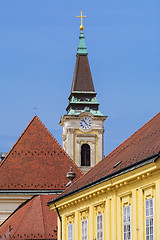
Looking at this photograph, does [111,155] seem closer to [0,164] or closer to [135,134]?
[135,134]

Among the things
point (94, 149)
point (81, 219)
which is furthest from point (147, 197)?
point (94, 149)

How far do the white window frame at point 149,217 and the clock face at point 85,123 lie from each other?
267ft

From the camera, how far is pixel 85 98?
Answer: 10606 cm

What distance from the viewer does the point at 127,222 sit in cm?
2653

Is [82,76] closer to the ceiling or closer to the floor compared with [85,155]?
closer to the ceiling

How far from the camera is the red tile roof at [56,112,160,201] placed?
26.0m

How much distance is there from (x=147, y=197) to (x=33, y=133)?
95.7 feet

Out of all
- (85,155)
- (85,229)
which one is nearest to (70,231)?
(85,229)

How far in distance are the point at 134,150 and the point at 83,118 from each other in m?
77.0

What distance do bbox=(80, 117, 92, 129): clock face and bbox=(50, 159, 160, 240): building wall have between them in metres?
71.4

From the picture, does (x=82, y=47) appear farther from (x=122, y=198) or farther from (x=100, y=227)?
(x=122, y=198)

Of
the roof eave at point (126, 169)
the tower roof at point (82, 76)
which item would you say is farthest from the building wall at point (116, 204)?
the tower roof at point (82, 76)

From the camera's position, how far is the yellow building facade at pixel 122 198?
2416 centimetres

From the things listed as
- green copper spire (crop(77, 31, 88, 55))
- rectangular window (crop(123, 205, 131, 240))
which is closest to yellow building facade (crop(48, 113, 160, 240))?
rectangular window (crop(123, 205, 131, 240))
